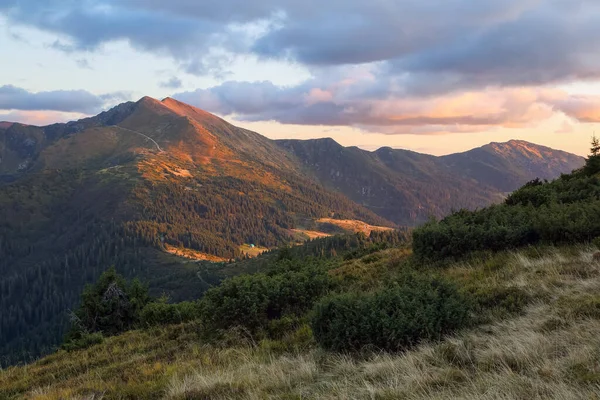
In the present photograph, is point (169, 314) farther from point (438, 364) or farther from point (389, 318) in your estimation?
point (438, 364)

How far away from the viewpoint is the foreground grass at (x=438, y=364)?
5.59 metres

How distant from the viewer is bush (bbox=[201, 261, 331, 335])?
12.3 metres

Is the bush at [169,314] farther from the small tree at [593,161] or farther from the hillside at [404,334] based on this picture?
the small tree at [593,161]

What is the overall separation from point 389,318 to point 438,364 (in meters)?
1.61

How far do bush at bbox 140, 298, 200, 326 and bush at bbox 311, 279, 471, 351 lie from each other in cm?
987

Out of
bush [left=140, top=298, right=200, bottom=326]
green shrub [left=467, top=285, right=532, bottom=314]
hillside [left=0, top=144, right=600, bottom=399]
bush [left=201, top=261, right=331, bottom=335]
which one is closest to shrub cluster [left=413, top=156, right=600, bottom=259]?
hillside [left=0, top=144, right=600, bottom=399]

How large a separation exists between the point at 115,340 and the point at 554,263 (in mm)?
15780

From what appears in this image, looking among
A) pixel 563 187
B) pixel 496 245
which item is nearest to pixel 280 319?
pixel 496 245

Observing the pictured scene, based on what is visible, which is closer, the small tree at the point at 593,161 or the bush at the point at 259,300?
the bush at the point at 259,300

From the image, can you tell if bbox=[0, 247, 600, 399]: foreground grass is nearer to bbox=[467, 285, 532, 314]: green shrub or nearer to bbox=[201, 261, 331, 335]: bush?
bbox=[467, 285, 532, 314]: green shrub

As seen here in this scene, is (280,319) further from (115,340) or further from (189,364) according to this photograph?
(115,340)

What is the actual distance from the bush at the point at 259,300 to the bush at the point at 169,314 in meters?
4.74

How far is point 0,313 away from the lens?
640 ft

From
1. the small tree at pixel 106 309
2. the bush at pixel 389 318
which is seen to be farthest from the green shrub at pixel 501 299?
the small tree at pixel 106 309
